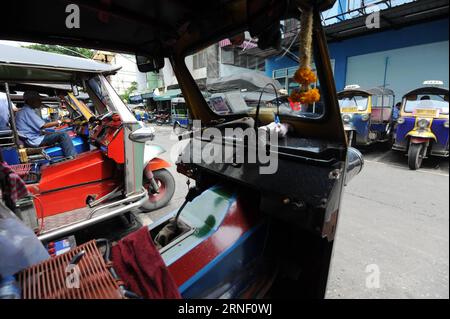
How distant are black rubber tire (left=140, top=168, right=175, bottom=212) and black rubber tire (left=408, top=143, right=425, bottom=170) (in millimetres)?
4989

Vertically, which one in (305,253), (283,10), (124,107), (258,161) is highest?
(283,10)

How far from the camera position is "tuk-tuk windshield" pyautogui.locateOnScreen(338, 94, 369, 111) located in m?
7.33

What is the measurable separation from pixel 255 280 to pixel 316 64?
4.89 ft

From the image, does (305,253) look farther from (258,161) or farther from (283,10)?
(283,10)

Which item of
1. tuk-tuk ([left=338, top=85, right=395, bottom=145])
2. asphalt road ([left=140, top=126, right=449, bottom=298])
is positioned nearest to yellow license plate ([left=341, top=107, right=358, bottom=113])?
tuk-tuk ([left=338, top=85, right=395, bottom=145])

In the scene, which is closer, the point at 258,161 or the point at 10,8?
the point at 10,8

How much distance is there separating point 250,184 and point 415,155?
5.12 metres

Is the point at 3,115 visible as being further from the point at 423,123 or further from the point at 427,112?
the point at 423,123

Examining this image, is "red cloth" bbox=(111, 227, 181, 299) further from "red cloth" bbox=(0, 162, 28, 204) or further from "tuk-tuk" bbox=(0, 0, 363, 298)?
"red cloth" bbox=(0, 162, 28, 204)

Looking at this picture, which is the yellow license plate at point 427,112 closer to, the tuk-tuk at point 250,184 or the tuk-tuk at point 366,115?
the tuk-tuk at point 366,115

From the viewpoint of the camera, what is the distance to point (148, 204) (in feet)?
12.1

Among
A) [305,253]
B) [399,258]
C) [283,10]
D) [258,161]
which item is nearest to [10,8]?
[283,10]
